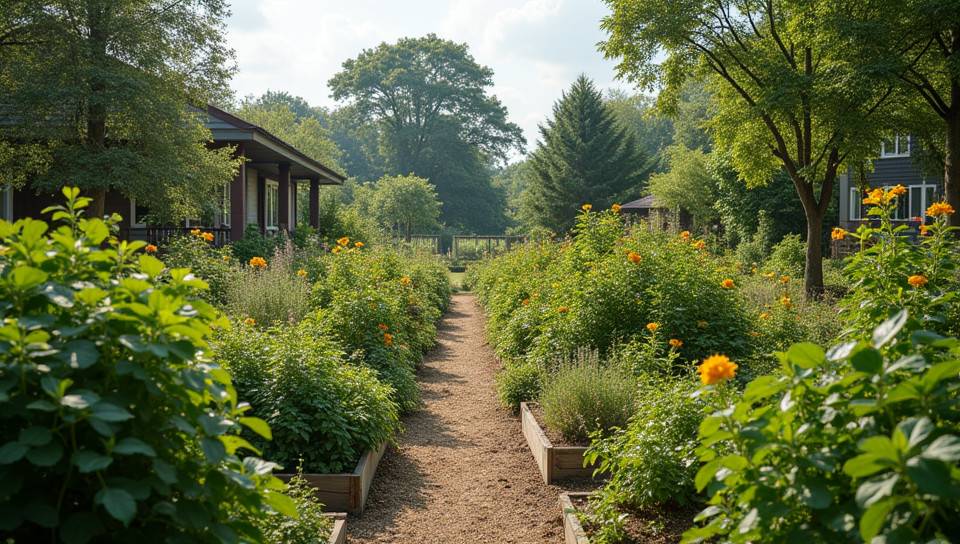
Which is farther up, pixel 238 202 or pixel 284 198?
pixel 284 198

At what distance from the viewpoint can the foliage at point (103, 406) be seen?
1406mm

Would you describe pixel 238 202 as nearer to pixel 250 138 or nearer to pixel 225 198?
pixel 225 198

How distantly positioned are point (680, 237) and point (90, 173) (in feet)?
35.4

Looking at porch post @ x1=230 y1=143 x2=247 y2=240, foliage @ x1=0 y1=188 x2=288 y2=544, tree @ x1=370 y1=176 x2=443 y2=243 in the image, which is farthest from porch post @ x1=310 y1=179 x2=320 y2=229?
foliage @ x1=0 y1=188 x2=288 y2=544

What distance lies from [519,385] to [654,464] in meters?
3.28

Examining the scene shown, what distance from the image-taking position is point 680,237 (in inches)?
299

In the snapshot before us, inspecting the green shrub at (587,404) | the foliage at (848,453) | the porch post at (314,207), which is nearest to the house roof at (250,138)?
the porch post at (314,207)

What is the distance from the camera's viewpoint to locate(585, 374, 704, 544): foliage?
358cm

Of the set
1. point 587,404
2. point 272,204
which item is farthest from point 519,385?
point 272,204

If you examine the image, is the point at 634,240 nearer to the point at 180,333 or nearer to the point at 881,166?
the point at 180,333

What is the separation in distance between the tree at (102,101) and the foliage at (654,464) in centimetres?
1164

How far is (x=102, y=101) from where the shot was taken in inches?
479

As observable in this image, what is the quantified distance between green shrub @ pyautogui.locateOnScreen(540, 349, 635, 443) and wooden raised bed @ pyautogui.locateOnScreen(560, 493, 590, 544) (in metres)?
0.93

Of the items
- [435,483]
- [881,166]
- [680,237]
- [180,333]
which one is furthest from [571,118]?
[180,333]
